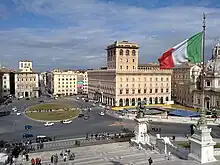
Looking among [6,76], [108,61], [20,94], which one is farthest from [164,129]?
[6,76]

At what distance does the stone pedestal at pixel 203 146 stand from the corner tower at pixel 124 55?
219 feet

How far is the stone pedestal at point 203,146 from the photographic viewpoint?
19500 mm

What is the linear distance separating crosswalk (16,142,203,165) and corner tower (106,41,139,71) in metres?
57.2

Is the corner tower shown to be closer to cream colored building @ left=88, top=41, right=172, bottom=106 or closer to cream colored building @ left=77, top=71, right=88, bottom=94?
cream colored building @ left=88, top=41, right=172, bottom=106

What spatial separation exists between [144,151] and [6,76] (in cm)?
10875

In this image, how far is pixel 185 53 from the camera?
23.0 meters

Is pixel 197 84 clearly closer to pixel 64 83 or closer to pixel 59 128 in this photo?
pixel 59 128

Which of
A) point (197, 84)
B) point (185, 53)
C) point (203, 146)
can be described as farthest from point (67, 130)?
point (197, 84)

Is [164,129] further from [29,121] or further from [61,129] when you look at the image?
[29,121]

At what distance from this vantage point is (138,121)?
29.7 m

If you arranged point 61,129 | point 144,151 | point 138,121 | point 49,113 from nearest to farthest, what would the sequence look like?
point 144,151, point 138,121, point 61,129, point 49,113

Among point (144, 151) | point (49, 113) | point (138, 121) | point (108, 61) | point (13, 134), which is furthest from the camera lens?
point (108, 61)

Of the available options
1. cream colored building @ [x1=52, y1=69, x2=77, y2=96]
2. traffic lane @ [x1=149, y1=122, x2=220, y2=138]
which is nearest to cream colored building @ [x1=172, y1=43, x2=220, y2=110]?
traffic lane @ [x1=149, y1=122, x2=220, y2=138]

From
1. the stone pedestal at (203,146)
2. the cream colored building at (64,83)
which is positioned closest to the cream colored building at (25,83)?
the cream colored building at (64,83)
